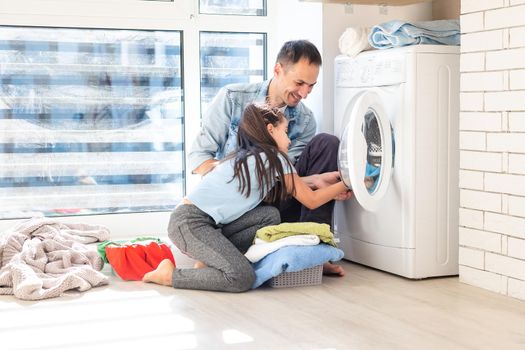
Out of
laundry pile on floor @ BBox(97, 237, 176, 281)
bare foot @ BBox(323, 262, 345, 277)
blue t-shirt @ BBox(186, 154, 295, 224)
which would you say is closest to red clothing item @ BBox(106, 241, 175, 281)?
laundry pile on floor @ BBox(97, 237, 176, 281)

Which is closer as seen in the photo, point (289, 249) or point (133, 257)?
point (289, 249)

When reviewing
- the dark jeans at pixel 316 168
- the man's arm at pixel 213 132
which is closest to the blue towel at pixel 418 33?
the dark jeans at pixel 316 168

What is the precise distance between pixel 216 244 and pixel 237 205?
0.17 metres

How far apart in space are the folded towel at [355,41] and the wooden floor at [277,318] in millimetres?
955

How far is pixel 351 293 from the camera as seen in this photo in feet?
9.17

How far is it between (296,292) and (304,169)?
2.17 ft

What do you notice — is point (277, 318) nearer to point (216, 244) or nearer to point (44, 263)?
point (216, 244)

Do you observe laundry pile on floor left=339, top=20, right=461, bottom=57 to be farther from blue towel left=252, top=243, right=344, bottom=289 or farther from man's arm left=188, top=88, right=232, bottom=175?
blue towel left=252, top=243, right=344, bottom=289

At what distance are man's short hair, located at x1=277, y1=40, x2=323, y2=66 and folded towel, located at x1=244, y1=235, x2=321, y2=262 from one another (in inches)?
29.9

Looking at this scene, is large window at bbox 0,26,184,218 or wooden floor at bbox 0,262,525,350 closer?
wooden floor at bbox 0,262,525,350

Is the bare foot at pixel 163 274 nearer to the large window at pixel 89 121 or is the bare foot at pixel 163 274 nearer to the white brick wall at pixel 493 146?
the white brick wall at pixel 493 146

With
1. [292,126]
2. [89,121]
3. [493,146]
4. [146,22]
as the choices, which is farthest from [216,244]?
[146,22]

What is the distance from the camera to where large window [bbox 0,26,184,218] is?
3939 mm

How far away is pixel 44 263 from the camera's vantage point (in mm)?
2977
